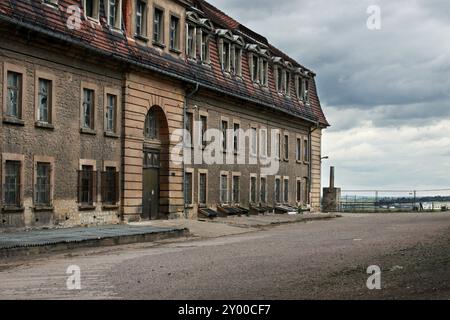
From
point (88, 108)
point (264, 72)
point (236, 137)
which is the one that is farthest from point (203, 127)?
point (88, 108)

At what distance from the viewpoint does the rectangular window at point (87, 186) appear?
26500 mm

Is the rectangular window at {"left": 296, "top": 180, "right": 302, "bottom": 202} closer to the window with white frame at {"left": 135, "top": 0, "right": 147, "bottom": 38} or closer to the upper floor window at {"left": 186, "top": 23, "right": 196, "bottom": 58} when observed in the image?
the upper floor window at {"left": 186, "top": 23, "right": 196, "bottom": 58}

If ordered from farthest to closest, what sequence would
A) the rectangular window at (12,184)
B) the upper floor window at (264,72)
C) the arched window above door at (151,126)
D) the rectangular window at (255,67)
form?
the upper floor window at (264,72) < the rectangular window at (255,67) < the arched window above door at (151,126) < the rectangular window at (12,184)

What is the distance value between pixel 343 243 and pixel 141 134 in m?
12.2

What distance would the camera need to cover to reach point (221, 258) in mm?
16547

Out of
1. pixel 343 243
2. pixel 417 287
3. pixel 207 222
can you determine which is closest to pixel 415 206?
pixel 207 222

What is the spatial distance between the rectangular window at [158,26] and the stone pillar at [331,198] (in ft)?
93.7

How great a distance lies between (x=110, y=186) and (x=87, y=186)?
5.04 feet

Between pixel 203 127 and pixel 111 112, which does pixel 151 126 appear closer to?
pixel 111 112

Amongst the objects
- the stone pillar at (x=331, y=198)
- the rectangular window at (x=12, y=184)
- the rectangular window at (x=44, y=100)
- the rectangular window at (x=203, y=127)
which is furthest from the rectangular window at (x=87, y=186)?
the stone pillar at (x=331, y=198)

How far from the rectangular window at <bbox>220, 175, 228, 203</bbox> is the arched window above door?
712 centimetres

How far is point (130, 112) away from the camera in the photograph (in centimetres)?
2944

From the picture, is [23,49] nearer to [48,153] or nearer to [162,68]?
[48,153]

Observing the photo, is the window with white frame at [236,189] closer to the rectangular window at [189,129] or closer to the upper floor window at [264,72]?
the rectangular window at [189,129]
